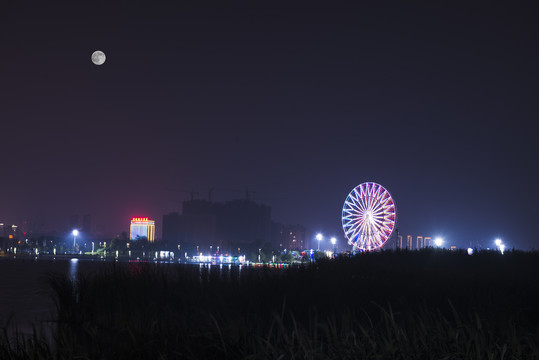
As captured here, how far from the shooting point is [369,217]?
69.1 meters

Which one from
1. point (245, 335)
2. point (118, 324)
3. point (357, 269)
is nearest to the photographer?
point (245, 335)

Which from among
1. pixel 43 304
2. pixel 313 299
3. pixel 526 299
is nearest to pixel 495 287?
pixel 526 299

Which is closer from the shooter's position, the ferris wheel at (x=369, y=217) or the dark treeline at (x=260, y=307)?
the dark treeline at (x=260, y=307)

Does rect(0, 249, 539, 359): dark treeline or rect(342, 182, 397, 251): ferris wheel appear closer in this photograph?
rect(0, 249, 539, 359): dark treeline

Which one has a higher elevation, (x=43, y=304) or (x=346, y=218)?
(x=346, y=218)

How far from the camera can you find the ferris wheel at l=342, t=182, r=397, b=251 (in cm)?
6719

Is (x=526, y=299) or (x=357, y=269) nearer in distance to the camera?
(x=526, y=299)

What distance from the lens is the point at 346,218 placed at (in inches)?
2847

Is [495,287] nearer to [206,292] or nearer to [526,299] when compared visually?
[526,299]

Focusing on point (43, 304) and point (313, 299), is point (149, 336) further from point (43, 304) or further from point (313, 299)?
point (43, 304)

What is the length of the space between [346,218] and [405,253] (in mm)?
31783

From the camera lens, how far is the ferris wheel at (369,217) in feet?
220

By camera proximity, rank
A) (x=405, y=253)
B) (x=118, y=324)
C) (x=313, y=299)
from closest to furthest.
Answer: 1. (x=118, y=324)
2. (x=313, y=299)
3. (x=405, y=253)

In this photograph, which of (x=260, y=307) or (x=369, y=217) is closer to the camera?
(x=260, y=307)
